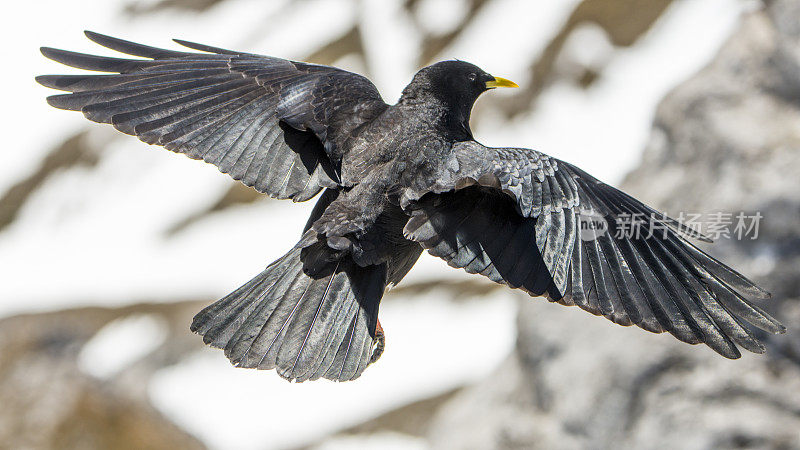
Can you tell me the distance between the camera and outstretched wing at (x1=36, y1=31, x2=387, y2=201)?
4.39 metres

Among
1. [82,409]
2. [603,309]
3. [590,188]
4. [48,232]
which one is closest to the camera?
[603,309]

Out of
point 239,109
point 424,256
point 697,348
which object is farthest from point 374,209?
point 424,256

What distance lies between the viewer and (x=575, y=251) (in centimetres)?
392

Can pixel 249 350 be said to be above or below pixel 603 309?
above

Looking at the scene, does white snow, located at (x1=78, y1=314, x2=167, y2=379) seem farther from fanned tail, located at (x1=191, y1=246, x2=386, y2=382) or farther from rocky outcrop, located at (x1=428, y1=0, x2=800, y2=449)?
fanned tail, located at (x1=191, y1=246, x2=386, y2=382)

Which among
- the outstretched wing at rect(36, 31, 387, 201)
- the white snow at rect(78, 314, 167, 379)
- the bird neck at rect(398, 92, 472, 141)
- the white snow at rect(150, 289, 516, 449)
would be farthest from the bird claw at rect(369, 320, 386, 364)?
the white snow at rect(78, 314, 167, 379)

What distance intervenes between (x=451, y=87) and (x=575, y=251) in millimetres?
1129

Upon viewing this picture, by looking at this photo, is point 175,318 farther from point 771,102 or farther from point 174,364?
point 771,102

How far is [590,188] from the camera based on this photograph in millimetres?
4207

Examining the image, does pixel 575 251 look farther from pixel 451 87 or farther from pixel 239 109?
pixel 239 109

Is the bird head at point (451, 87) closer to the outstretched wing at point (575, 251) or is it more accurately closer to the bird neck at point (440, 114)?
the bird neck at point (440, 114)

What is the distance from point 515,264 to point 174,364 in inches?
345

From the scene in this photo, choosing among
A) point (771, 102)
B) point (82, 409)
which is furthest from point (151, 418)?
→ point (771, 102)

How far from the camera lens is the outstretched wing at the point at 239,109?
4.39 metres
